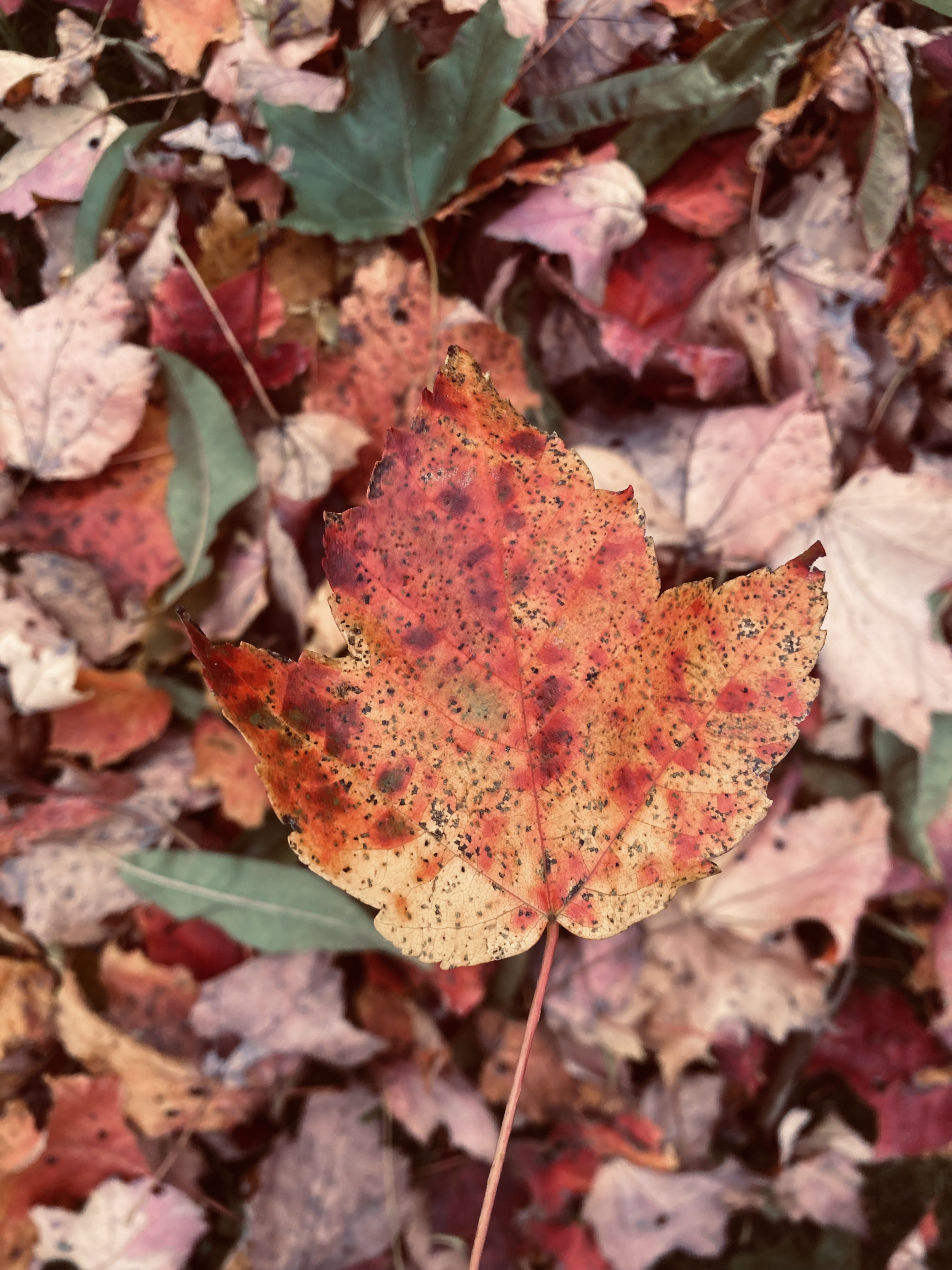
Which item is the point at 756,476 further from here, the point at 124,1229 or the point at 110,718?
the point at 124,1229

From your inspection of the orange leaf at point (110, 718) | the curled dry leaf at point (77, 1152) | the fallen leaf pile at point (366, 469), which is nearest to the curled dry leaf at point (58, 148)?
the fallen leaf pile at point (366, 469)

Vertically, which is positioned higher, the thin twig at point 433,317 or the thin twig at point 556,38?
the thin twig at point 556,38

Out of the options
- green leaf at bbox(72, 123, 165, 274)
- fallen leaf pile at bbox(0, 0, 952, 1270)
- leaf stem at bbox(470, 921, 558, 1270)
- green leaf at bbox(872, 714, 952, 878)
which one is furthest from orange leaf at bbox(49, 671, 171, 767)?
green leaf at bbox(872, 714, 952, 878)

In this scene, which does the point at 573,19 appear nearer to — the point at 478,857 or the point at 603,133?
the point at 603,133

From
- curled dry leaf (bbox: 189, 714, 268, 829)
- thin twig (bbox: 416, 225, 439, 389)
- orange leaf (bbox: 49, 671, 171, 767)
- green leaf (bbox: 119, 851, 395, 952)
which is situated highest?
thin twig (bbox: 416, 225, 439, 389)

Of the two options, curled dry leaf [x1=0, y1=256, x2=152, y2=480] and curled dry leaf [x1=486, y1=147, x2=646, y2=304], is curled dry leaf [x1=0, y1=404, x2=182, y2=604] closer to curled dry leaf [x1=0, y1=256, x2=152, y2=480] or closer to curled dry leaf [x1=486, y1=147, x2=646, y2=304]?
curled dry leaf [x1=0, y1=256, x2=152, y2=480]

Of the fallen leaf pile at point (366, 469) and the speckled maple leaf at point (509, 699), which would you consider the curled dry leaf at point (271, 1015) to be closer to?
the fallen leaf pile at point (366, 469)

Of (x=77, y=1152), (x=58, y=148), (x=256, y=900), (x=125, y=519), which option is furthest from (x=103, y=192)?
(x=77, y=1152)
